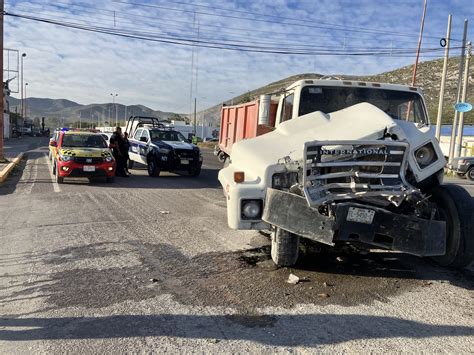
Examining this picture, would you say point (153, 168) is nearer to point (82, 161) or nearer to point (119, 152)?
point (119, 152)

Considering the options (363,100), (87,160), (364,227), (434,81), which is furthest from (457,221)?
(434,81)

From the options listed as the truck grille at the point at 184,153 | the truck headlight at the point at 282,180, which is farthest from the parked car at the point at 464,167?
the truck headlight at the point at 282,180

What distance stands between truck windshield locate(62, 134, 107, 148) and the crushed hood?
30.3 feet

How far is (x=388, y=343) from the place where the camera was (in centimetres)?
386

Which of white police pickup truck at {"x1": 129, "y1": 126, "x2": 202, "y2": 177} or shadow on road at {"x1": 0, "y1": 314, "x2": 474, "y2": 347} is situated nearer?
shadow on road at {"x1": 0, "y1": 314, "x2": 474, "y2": 347}

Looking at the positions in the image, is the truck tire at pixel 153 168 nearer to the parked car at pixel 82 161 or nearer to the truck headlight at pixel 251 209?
the parked car at pixel 82 161

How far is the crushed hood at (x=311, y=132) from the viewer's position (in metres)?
5.16

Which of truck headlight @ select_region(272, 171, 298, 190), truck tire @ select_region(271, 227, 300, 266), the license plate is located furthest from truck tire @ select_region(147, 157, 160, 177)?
the license plate

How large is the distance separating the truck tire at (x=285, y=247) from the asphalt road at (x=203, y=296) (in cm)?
16

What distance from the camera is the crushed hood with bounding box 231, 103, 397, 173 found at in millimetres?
5156

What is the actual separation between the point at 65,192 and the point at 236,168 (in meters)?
7.29

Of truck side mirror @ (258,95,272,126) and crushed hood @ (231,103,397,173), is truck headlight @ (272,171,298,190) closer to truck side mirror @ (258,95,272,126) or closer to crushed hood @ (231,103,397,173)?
crushed hood @ (231,103,397,173)

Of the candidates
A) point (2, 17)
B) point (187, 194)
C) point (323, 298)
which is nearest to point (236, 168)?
point (323, 298)

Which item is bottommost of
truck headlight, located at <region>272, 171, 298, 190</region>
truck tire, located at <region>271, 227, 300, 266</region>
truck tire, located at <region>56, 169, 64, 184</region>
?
truck tire, located at <region>56, 169, 64, 184</region>
